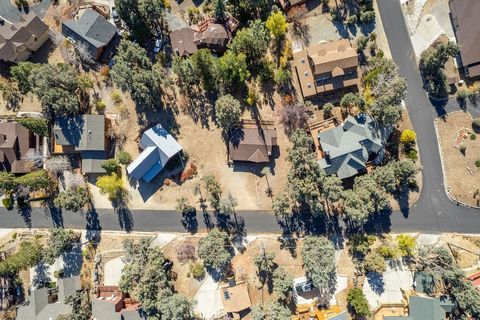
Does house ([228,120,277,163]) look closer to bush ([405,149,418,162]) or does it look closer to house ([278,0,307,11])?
house ([278,0,307,11])

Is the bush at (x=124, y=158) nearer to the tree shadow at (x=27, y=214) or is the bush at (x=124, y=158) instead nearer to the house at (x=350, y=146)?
the tree shadow at (x=27, y=214)

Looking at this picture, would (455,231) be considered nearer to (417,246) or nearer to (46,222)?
(417,246)

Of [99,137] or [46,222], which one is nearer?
[99,137]

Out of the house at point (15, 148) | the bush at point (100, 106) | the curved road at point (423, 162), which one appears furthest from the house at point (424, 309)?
the house at point (15, 148)

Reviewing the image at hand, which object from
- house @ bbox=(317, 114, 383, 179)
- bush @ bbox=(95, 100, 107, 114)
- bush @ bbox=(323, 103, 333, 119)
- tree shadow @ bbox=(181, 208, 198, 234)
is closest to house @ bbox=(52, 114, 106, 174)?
bush @ bbox=(95, 100, 107, 114)

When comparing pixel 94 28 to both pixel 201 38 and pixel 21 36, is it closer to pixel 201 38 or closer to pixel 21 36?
pixel 21 36

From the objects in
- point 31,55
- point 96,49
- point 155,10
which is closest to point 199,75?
point 155,10
